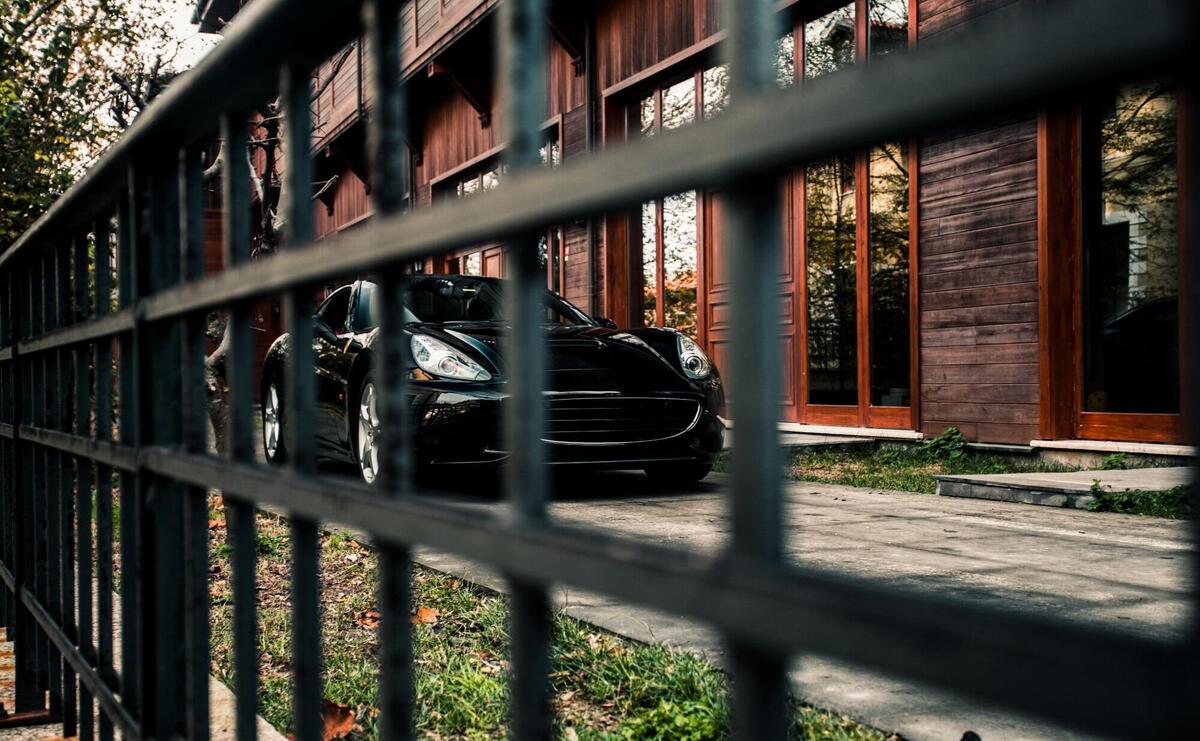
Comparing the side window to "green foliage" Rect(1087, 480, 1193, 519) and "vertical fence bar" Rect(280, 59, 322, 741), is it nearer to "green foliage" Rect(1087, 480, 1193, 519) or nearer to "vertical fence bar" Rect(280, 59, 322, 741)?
"green foliage" Rect(1087, 480, 1193, 519)

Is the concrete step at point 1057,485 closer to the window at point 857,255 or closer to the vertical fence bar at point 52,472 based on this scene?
the window at point 857,255

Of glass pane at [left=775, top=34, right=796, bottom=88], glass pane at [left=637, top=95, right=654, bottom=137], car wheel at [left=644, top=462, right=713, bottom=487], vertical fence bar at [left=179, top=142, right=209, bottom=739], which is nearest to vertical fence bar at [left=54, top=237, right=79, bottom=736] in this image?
vertical fence bar at [left=179, top=142, right=209, bottom=739]

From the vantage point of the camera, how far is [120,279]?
1.57m

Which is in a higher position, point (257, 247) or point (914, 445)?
point (257, 247)

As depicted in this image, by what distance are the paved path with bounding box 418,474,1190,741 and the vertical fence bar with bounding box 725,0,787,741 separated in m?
1.24

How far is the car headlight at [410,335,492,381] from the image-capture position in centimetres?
567

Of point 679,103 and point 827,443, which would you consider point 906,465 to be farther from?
point 679,103

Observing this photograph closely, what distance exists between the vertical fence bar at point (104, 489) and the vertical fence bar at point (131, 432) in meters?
0.11

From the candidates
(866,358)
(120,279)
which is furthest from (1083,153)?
(120,279)

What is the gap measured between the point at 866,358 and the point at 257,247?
4877mm

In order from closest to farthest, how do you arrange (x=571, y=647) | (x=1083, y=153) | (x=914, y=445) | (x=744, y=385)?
1. (x=744, y=385)
2. (x=571, y=647)
3. (x=1083, y=153)
4. (x=914, y=445)

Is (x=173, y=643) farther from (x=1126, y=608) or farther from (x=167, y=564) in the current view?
(x=1126, y=608)

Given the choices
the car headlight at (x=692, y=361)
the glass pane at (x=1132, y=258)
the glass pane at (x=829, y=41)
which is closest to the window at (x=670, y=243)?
the glass pane at (x=829, y=41)

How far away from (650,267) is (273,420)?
433cm
